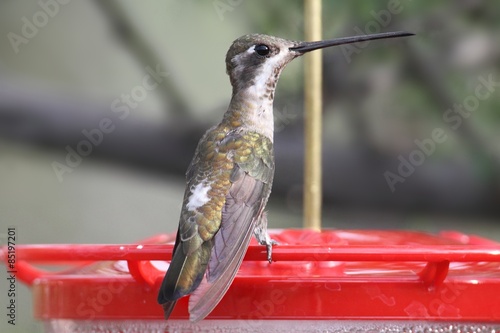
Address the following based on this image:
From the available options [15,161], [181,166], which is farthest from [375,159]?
[15,161]

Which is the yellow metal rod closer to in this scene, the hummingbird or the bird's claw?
the hummingbird

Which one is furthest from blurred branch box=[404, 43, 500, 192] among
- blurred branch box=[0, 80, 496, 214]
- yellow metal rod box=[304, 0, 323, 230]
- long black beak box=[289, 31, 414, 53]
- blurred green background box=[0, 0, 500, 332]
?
long black beak box=[289, 31, 414, 53]

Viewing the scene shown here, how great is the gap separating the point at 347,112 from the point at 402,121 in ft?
1.81

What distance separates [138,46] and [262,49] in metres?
2.63

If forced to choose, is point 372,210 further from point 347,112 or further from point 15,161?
point 15,161

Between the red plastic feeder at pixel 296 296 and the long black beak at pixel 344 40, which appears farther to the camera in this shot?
the long black beak at pixel 344 40

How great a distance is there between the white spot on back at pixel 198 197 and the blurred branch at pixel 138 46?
8.41 feet

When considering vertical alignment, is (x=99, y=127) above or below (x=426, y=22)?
below

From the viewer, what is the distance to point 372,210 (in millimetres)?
5371

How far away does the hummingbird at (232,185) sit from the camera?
2225 millimetres

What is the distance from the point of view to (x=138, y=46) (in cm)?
529

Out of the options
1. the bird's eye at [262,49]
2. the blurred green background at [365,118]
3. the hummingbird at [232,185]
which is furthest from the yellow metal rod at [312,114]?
the blurred green background at [365,118]

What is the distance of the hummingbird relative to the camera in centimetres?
222

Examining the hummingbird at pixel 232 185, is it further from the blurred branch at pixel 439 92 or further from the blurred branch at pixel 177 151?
the blurred branch at pixel 439 92
